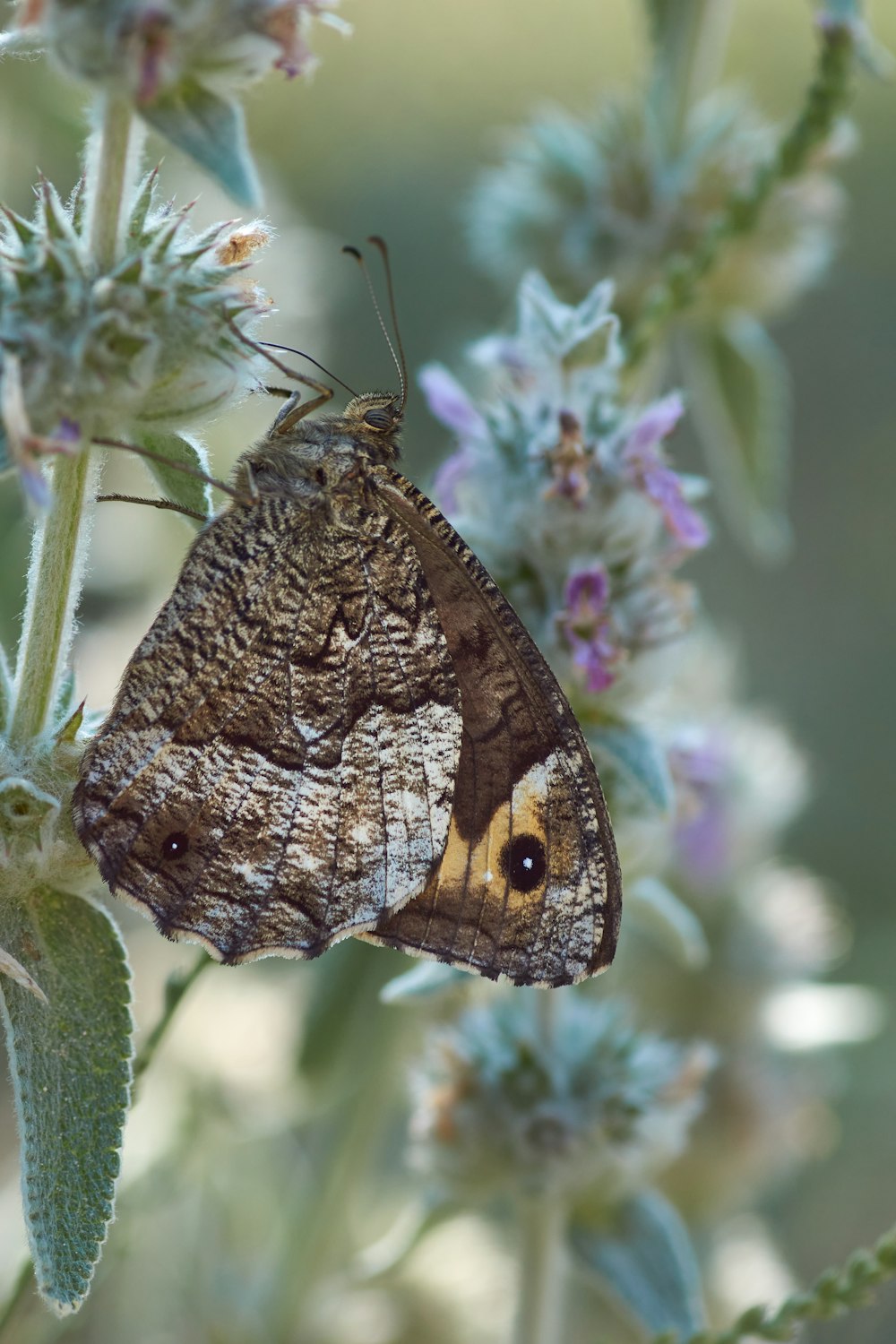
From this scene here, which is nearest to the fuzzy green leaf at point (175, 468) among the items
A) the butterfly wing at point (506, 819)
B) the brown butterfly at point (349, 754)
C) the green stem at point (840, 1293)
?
the brown butterfly at point (349, 754)

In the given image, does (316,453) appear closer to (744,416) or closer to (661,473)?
(661,473)

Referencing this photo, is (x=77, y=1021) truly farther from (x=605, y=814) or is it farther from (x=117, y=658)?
(x=117, y=658)

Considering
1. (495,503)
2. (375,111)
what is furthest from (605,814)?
(375,111)

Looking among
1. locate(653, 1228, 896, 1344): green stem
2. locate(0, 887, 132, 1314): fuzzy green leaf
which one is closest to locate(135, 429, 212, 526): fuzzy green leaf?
locate(0, 887, 132, 1314): fuzzy green leaf

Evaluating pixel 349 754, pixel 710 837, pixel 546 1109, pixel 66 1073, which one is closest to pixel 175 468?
pixel 349 754

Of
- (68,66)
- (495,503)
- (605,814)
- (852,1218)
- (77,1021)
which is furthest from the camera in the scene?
(852,1218)

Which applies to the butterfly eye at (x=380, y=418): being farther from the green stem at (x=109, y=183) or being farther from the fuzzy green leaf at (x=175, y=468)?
the green stem at (x=109, y=183)
